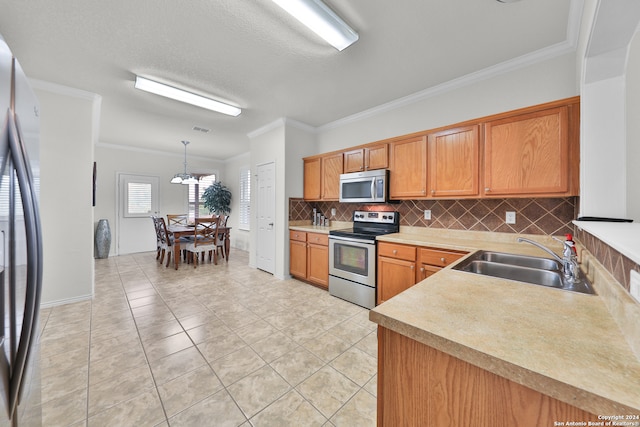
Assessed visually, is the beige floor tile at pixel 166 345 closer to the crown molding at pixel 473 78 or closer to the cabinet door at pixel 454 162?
the cabinet door at pixel 454 162

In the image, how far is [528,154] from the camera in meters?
2.17

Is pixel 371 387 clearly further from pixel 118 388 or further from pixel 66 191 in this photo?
pixel 66 191

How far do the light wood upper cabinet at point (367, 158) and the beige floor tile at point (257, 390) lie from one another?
255cm

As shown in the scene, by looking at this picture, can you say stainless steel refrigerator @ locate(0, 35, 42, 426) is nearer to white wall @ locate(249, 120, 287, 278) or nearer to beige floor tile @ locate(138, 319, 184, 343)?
beige floor tile @ locate(138, 319, 184, 343)

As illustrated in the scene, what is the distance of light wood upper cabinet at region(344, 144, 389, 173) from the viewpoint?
320 cm

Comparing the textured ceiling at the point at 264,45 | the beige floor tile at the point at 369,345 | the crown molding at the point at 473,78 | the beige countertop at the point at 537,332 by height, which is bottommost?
the beige floor tile at the point at 369,345

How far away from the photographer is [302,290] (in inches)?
142

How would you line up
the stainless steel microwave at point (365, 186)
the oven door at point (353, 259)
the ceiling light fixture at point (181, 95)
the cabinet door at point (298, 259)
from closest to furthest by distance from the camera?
the ceiling light fixture at point (181, 95)
the oven door at point (353, 259)
the stainless steel microwave at point (365, 186)
the cabinet door at point (298, 259)

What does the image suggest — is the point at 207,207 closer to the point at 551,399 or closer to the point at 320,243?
the point at 320,243

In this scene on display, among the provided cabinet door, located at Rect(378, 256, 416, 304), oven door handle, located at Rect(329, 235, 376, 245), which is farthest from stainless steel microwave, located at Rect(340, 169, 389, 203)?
cabinet door, located at Rect(378, 256, 416, 304)

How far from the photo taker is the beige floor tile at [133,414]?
141 centimetres

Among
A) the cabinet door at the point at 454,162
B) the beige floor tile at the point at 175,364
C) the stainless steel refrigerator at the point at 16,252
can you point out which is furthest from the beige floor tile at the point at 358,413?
the cabinet door at the point at 454,162

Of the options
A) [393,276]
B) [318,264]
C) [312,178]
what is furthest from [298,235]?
[393,276]

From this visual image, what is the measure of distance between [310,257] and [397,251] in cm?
151
